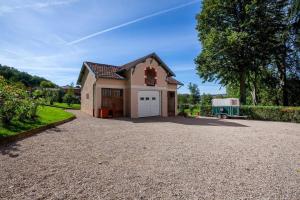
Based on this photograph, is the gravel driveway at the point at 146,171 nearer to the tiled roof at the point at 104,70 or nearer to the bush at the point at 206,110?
the tiled roof at the point at 104,70

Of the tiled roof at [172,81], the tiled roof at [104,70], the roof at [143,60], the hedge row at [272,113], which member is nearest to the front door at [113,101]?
the tiled roof at [104,70]

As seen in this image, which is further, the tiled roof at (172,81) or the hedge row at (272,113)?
the tiled roof at (172,81)

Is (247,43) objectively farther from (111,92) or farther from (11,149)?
(11,149)

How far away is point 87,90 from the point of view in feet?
61.8

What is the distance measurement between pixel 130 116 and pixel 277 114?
13357 mm

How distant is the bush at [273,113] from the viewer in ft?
52.5

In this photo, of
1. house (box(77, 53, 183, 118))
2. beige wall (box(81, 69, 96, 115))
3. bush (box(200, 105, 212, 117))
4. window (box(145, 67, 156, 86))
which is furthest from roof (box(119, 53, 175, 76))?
bush (box(200, 105, 212, 117))

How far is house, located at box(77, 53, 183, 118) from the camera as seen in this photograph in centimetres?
1661

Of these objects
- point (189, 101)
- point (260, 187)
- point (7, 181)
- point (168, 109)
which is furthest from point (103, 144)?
point (189, 101)

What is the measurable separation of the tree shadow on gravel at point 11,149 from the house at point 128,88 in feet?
31.9

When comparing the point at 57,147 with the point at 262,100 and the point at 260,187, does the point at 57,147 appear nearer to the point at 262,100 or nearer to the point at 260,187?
the point at 260,187

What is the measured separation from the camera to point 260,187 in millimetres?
3621

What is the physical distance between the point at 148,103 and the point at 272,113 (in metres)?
11.6

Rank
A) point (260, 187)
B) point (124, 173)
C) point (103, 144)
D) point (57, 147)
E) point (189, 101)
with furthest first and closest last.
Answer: point (189, 101), point (103, 144), point (57, 147), point (124, 173), point (260, 187)
